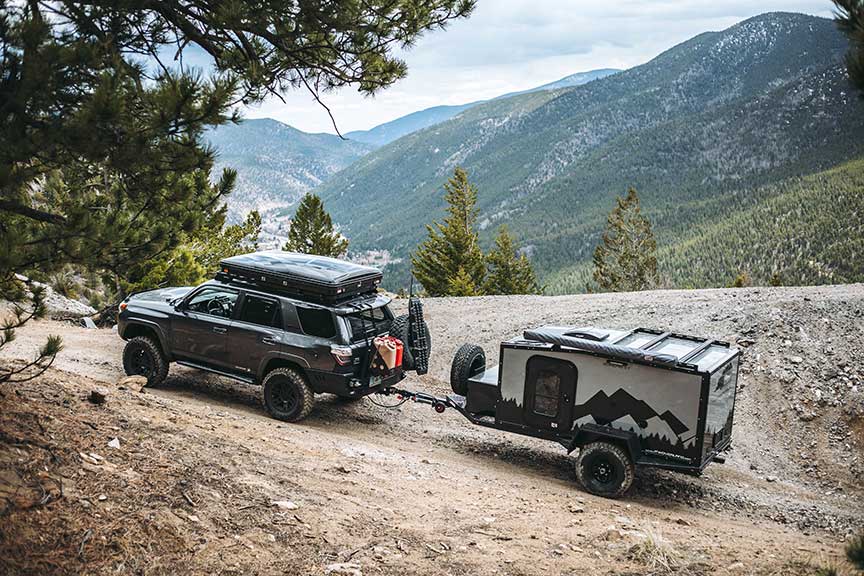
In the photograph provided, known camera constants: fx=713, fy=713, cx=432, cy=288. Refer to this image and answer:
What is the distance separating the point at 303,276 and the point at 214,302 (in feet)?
6.41

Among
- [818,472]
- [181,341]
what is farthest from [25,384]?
[818,472]

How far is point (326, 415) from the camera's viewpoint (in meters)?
12.7

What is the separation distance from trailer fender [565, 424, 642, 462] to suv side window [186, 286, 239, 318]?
613 centimetres

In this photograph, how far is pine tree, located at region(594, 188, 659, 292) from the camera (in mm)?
55031

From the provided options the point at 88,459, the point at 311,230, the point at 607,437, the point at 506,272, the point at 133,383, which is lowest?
the point at 88,459

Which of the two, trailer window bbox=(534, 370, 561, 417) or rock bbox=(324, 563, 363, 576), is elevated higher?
trailer window bbox=(534, 370, 561, 417)

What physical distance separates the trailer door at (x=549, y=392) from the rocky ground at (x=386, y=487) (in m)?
0.93

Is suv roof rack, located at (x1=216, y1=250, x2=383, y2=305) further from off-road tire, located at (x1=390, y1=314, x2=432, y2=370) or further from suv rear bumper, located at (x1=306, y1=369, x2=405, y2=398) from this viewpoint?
suv rear bumper, located at (x1=306, y1=369, x2=405, y2=398)

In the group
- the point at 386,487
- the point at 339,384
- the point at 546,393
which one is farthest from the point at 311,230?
the point at 386,487

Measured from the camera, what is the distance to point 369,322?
12266 millimetres

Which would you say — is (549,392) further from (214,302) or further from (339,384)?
(214,302)

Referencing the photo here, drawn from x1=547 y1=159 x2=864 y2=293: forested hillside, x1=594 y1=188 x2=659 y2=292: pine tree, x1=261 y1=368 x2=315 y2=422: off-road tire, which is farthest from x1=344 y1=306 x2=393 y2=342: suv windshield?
x1=547 y1=159 x2=864 y2=293: forested hillside

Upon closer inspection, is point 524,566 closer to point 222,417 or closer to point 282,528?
point 282,528

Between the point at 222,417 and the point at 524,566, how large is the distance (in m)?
5.72
